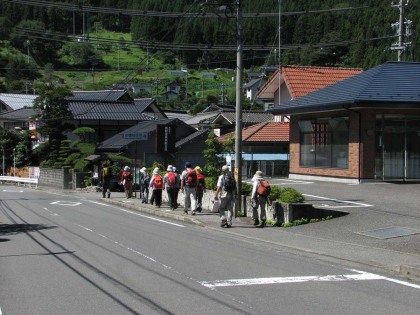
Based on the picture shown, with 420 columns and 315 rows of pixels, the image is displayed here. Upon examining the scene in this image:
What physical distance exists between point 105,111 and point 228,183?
40.3 metres

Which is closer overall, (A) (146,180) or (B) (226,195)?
(B) (226,195)

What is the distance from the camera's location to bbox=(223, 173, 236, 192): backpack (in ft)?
55.3

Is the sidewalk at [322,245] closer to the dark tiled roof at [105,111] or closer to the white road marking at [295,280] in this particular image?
Answer: the white road marking at [295,280]

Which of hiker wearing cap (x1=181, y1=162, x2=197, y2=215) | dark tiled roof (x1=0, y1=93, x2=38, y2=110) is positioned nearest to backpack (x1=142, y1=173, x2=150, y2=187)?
hiker wearing cap (x1=181, y1=162, x2=197, y2=215)

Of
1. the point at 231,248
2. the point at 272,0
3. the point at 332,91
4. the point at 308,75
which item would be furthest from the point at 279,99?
the point at 272,0

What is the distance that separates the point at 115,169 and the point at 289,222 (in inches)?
963

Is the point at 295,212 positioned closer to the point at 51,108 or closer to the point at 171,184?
the point at 171,184

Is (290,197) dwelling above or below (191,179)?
below

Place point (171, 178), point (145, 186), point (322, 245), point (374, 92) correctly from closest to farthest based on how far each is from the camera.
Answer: point (322, 245), point (171, 178), point (374, 92), point (145, 186)

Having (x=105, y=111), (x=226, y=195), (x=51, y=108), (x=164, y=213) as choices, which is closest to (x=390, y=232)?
(x=226, y=195)

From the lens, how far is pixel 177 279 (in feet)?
30.3

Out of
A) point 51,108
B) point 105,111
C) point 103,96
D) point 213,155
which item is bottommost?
point 213,155

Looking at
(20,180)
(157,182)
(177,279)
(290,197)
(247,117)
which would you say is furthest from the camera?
(247,117)

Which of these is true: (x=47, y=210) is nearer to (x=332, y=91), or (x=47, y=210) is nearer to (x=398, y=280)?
(x=332, y=91)
